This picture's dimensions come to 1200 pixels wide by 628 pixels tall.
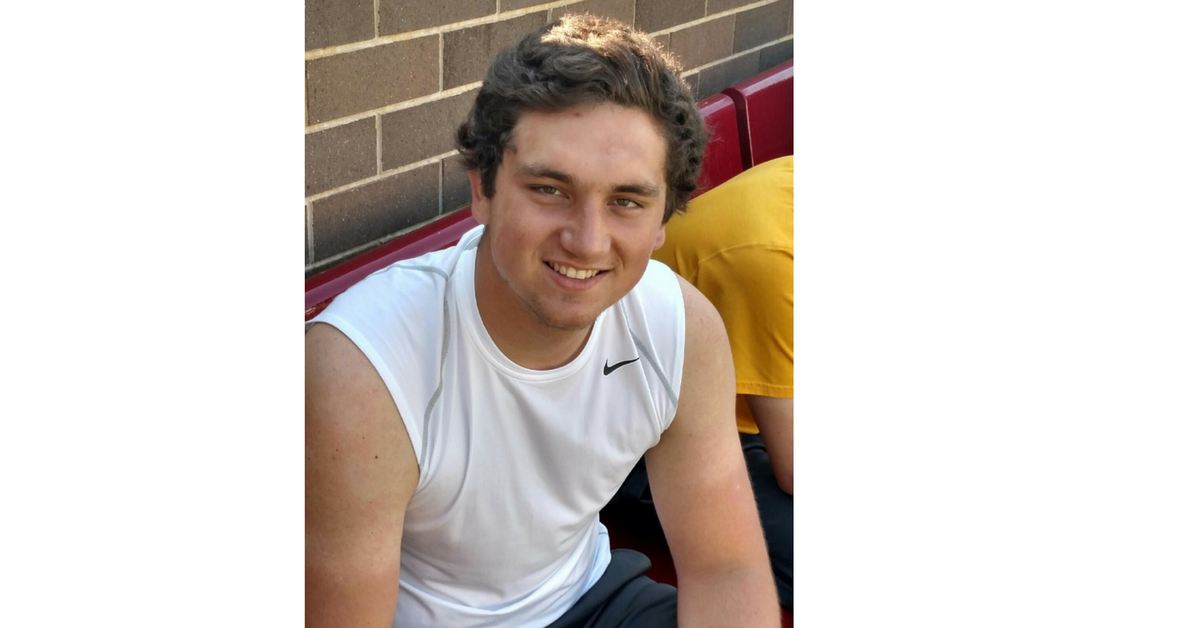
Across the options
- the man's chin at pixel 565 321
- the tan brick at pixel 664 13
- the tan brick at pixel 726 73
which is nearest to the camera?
the man's chin at pixel 565 321

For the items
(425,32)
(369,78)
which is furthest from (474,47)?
(369,78)

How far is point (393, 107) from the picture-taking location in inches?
62.7

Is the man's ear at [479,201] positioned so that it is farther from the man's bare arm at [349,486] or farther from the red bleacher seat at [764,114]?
the red bleacher seat at [764,114]

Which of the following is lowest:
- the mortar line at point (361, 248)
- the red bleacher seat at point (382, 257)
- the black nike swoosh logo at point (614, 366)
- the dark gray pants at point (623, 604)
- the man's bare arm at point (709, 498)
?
the dark gray pants at point (623, 604)

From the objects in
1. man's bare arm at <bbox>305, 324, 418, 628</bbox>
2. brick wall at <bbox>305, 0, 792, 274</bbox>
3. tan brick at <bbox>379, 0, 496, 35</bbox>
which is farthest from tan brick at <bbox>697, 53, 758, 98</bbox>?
man's bare arm at <bbox>305, 324, 418, 628</bbox>

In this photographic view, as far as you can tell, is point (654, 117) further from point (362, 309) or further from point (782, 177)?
point (782, 177)

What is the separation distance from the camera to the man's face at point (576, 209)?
992 millimetres

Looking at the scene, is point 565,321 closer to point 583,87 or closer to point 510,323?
point 510,323

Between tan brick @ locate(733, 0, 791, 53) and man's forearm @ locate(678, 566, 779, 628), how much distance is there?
4.89ft

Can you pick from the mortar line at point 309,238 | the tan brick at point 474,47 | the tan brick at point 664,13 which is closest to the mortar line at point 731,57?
the tan brick at point 664,13

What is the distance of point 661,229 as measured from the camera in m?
1.10

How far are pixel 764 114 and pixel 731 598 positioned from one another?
136cm

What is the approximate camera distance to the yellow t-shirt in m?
1.58
